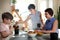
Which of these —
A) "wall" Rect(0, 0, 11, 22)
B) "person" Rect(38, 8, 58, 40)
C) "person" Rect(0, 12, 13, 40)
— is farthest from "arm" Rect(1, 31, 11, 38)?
"person" Rect(38, 8, 58, 40)

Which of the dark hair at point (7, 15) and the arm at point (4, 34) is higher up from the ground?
the dark hair at point (7, 15)

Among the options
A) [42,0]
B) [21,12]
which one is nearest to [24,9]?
[21,12]

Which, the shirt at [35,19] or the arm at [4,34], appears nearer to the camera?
the arm at [4,34]

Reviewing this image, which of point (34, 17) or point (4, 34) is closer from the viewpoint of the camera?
point (4, 34)

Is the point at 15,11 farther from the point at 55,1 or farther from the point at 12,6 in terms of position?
the point at 55,1

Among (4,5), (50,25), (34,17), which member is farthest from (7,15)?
(50,25)

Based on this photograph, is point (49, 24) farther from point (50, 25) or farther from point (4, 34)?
point (4, 34)

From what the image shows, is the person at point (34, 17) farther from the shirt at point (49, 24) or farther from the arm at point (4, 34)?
the arm at point (4, 34)

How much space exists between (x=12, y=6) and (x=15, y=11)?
4 centimetres

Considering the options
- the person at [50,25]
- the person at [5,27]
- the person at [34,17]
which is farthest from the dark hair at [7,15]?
the person at [50,25]

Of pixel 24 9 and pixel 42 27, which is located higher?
pixel 24 9

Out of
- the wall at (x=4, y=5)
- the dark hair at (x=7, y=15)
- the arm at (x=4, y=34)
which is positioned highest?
the wall at (x=4, y=5)

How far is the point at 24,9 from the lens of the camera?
3.56 feet

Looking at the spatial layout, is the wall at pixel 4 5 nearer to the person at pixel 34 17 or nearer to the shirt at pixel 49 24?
the person at pixel 34 17
